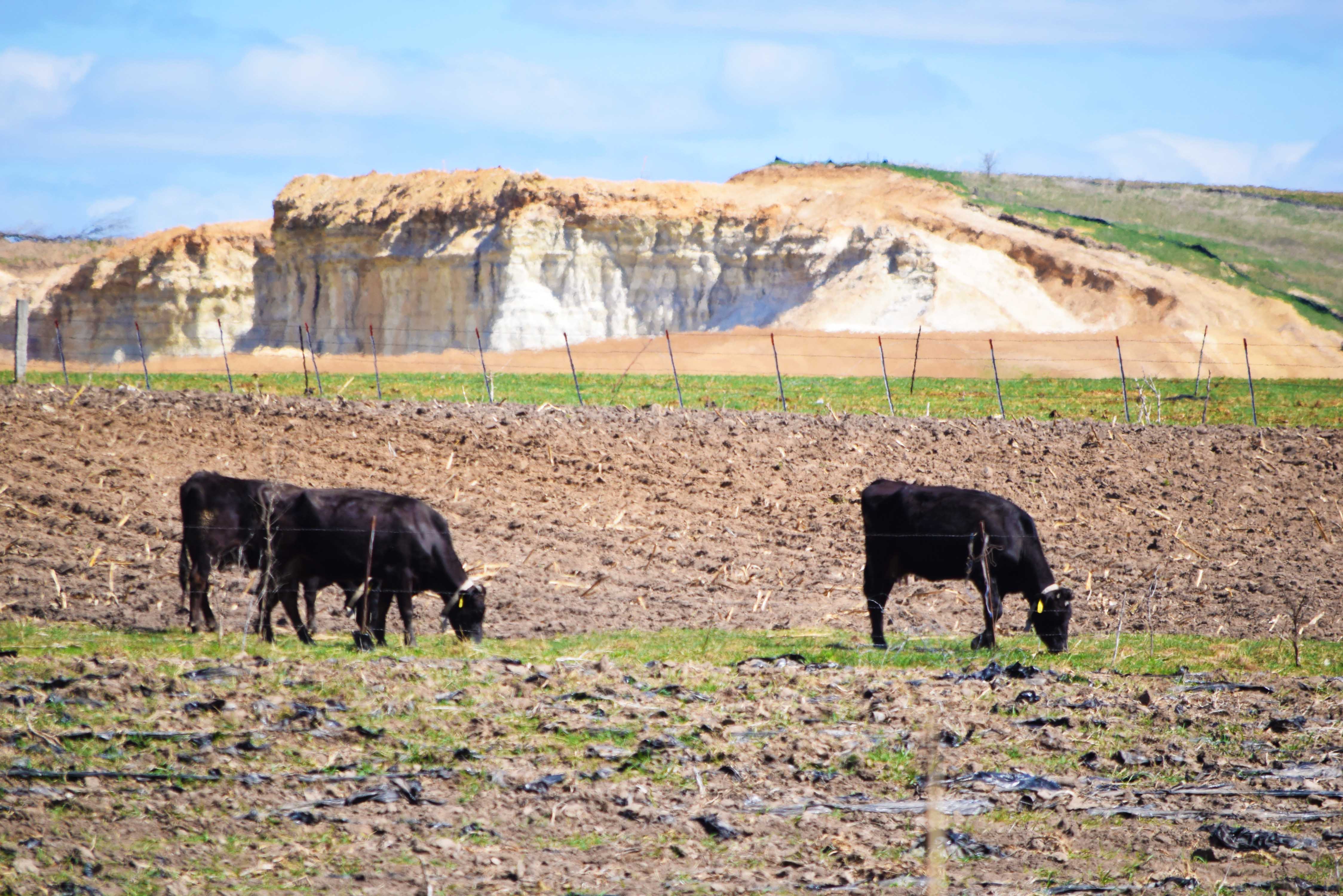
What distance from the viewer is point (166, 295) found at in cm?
5966

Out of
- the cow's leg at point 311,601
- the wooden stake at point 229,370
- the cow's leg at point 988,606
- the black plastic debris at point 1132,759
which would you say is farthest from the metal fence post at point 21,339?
the black plastic debris at point 1132,759

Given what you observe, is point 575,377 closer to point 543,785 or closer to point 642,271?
point 543,785

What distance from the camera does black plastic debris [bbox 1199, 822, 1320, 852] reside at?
605 cm

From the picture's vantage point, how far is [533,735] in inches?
290

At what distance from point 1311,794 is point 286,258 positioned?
58.5 metres

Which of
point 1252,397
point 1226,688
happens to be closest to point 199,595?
point 1226,688

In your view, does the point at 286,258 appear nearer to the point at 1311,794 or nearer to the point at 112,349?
the point at 112,349

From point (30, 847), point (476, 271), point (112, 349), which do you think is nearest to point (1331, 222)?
point (476, 271)

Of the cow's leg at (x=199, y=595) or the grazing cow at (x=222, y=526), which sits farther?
the grazing cow at (x=222, y=526)

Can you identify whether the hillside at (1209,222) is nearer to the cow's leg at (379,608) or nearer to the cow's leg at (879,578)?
the cow's leg at (879,578)

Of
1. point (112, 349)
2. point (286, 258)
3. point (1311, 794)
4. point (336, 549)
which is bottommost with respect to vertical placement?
point (1311, 794)

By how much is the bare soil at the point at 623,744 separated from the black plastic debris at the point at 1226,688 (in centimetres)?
6

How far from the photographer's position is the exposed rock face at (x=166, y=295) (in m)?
59.7

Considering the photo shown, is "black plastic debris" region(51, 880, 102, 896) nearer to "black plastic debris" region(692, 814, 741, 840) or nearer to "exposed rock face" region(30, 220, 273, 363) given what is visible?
"black plastic debris" region(692, 814, 741, 840)
